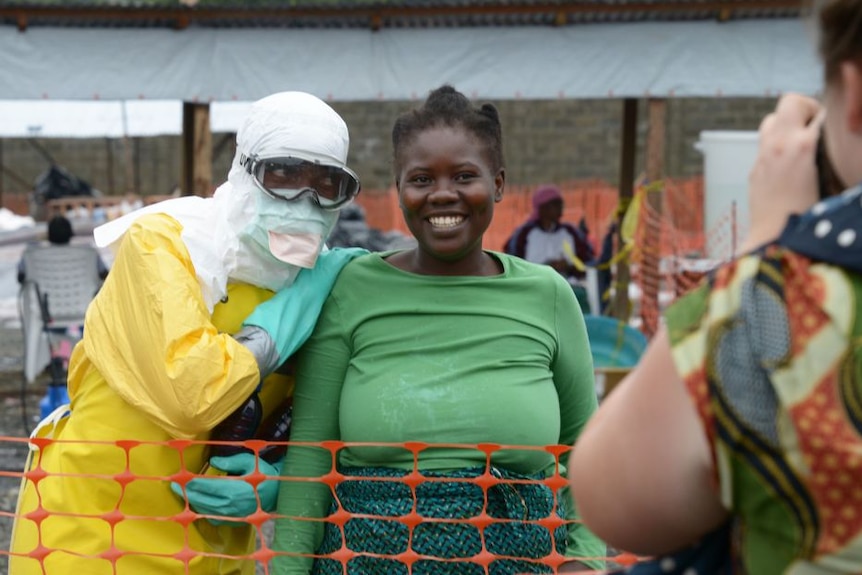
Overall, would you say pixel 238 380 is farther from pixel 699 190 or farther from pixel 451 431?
pixel 699 190

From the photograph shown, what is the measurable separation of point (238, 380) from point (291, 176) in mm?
559

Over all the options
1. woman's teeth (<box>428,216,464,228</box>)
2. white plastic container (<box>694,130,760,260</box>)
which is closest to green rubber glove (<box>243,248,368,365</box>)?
woman's teeth (<box>428,216,464,228</box>)

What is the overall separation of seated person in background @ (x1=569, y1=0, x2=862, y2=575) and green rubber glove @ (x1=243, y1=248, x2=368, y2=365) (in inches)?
59.1

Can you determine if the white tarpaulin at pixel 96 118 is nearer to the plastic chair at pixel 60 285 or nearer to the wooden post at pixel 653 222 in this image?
the plastic chair at pixel 60 285

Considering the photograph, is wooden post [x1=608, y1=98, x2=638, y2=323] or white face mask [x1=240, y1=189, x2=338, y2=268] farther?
wooden post [x1=608, y1=98, x2=638, y2=323]

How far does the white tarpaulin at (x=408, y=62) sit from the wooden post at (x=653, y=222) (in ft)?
2.34

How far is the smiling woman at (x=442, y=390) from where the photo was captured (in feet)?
8.32

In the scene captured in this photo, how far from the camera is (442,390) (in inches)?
100

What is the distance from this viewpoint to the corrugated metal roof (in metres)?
9.30

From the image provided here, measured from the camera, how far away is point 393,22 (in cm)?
968

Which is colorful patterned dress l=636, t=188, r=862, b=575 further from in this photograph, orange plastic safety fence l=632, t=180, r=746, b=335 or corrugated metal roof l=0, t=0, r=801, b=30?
corrugated metal roof l=0, t=0, r=801, b=30

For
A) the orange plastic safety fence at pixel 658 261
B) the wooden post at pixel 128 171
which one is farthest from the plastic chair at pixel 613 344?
the wooden post at pixel 128 171

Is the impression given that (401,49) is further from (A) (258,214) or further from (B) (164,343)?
(B) (164,343)

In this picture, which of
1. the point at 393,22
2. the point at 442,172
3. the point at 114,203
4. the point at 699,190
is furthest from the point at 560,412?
the point at 114,203
